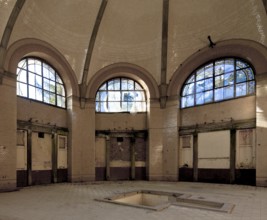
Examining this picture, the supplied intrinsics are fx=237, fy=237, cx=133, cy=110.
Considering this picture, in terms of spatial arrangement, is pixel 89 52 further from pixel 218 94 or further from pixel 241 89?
pixel 241 89

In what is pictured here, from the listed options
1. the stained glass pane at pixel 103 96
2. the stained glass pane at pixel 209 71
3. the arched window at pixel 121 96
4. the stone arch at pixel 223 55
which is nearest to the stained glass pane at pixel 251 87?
the stone arch at pixel 223 55

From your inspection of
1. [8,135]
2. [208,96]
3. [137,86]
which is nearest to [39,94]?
[8,135]

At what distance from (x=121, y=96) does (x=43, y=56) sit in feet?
16.1

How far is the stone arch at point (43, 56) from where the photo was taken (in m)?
9.80

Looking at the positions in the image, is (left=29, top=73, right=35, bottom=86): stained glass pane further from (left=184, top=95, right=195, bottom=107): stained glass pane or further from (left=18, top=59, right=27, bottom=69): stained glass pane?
(left=184, top=95, right=195, bottom=107): stained glass pane

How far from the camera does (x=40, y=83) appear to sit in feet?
39.0

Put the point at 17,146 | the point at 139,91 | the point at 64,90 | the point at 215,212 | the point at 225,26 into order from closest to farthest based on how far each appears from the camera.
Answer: the point at 215,212 → the point at 17,146 → the point at 225,26 → the point at 64,90 → the point at 139,91

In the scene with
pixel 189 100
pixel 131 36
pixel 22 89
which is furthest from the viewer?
pixel 189 100

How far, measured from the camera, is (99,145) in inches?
541

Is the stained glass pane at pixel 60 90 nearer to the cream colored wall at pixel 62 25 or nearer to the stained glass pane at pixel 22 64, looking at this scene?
the cream colored wall at pixel 62 25

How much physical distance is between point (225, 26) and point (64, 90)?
8996 millimetres

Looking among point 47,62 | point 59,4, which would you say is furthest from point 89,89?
point 59,4

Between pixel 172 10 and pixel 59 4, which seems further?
pixel 172 10

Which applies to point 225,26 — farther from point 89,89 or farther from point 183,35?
point 89,89
